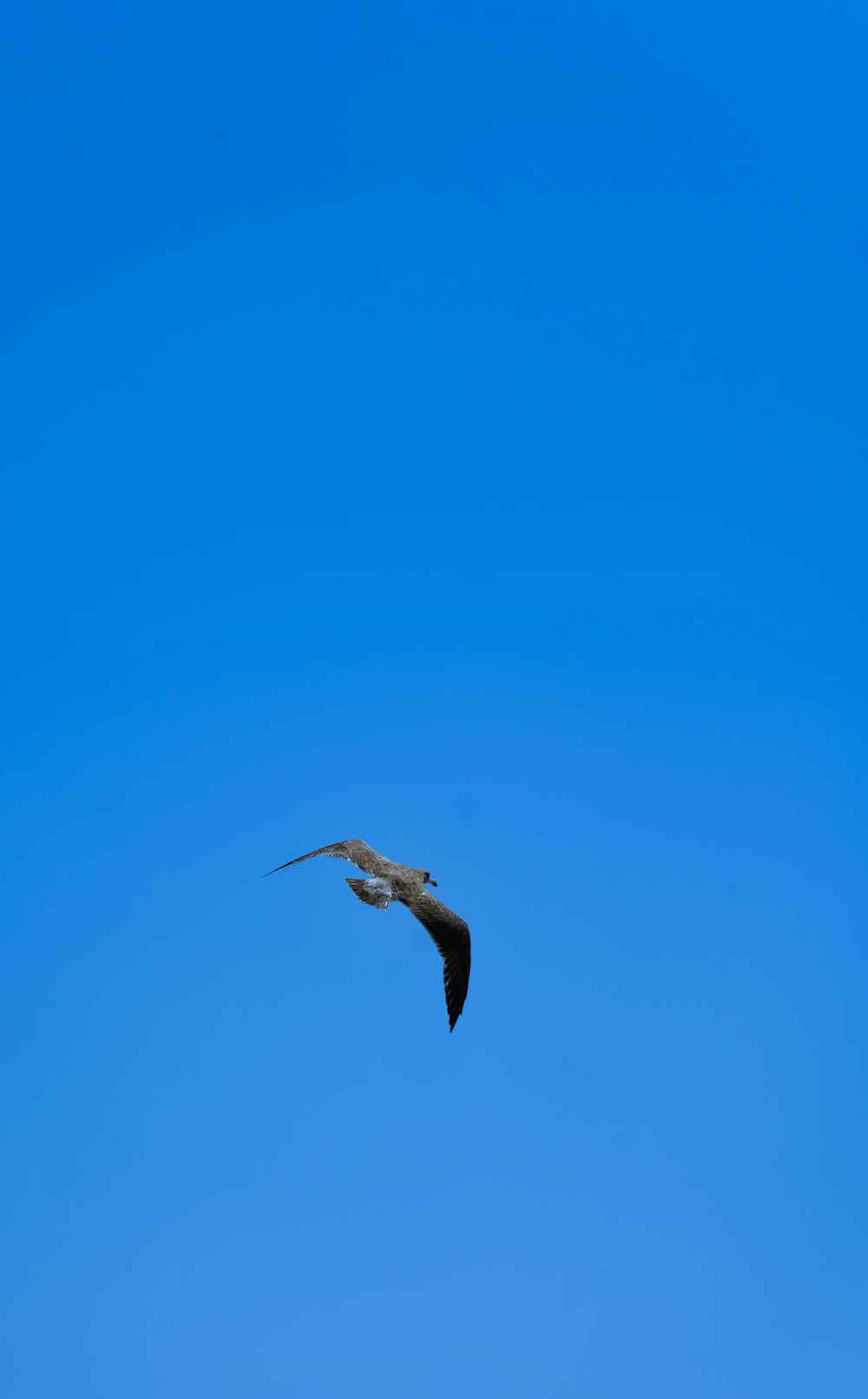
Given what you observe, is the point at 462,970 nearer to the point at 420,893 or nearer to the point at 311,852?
the point at 420,893

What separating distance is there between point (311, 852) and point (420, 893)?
241cm

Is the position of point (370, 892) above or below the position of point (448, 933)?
above

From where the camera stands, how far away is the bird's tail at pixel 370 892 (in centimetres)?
2895

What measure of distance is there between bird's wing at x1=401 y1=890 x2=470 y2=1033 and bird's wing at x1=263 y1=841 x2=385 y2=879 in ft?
3.06

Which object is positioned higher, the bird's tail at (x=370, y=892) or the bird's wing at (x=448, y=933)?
the bird's tail at (x=370, y=892)

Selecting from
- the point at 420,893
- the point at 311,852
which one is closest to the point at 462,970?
the point at 420,893

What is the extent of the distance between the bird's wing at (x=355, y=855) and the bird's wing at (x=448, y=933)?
0.93 meters

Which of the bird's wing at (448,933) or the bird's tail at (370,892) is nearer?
the bird's tail at (370,892)

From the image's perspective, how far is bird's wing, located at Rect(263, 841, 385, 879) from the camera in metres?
30.1

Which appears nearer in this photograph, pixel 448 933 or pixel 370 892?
pixel 370 892

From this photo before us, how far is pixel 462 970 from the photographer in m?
29.6

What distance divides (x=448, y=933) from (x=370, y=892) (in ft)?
5.57

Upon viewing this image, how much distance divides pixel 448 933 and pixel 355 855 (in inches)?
96.0

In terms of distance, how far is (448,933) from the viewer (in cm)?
2964
